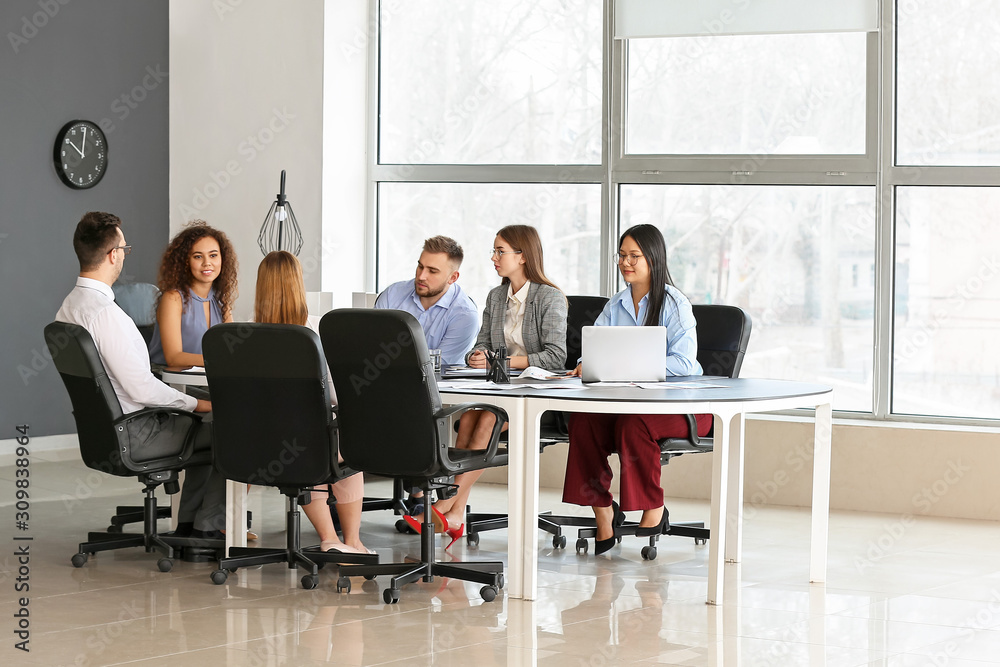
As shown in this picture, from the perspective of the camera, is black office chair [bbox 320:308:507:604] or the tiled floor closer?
the tiled floor

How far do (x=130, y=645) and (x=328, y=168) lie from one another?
3.98 metres

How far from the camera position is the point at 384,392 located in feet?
12.7

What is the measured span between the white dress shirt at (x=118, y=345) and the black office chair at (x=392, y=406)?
2.63ft

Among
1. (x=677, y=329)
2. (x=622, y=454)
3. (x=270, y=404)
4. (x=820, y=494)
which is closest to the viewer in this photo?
(x=270, y=404)

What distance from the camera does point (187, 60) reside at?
738cm

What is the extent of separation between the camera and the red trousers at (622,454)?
4586 mm

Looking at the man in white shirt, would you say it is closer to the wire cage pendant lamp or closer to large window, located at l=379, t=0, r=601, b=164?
the wire cage pendant lamp

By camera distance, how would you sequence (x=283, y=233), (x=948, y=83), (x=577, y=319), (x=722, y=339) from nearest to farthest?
1. (x=722, y=339)
2. (x=577, y=319)
3. (x=948, y=83)
4. (x=283, y=233)

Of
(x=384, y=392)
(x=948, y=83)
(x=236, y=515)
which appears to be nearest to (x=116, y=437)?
(x=236, y=515)

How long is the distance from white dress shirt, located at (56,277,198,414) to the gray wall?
286 cm

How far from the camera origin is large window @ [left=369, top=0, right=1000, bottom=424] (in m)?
6.10

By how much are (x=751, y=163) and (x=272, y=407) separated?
342 centimetres

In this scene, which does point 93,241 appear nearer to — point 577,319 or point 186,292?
point 186,292

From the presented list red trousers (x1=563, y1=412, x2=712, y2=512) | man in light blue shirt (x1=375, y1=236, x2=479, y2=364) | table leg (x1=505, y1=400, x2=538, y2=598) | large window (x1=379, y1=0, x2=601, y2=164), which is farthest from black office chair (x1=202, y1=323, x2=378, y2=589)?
large window (x1=379, y1=0, x2=601, y2=164)
